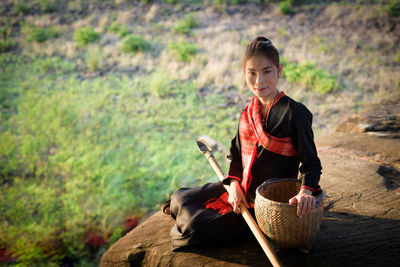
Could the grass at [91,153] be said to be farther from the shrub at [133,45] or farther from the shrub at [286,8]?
the shrub at [286,8]

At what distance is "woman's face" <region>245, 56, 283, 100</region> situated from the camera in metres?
1.52

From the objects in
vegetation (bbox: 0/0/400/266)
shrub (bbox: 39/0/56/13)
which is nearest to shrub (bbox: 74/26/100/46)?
vegetation (bbox: 0/0/400/266)

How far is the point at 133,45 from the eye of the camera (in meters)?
8.34

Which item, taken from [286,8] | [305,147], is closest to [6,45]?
[286,8]

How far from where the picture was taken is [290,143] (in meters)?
1.55

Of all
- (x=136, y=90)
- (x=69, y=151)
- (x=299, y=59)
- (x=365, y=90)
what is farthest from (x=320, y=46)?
(x=69, y=151)

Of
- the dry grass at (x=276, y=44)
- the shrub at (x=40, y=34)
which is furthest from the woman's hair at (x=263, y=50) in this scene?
the shrub at (x=40, y=34)

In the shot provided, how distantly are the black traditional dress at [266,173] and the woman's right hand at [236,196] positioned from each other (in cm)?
5

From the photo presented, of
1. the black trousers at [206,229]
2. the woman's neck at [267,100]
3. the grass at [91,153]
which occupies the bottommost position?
the grass at [91,153]

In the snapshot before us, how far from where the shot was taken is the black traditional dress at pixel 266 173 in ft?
4.81

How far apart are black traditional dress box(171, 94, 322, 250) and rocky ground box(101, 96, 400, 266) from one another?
8cm

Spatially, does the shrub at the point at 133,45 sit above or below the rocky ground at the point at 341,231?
above

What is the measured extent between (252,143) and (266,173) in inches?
6.8

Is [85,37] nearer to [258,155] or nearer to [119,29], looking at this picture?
[119,29]
